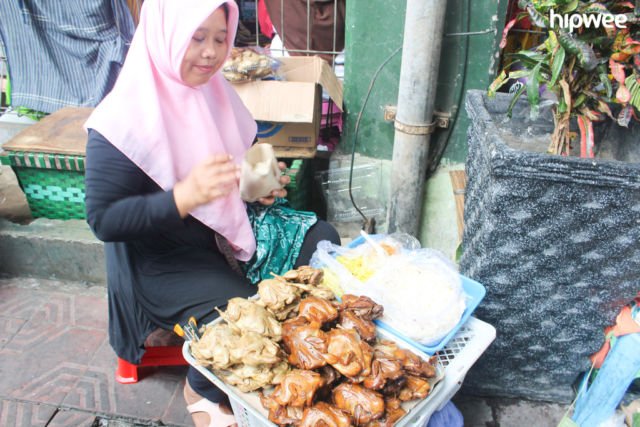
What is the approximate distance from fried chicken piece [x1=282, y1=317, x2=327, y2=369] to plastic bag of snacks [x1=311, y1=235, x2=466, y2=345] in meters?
0.29

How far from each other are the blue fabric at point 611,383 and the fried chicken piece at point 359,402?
1154mm

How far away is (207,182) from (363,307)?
0.61m

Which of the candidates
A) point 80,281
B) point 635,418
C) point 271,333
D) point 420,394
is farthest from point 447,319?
point 80,281

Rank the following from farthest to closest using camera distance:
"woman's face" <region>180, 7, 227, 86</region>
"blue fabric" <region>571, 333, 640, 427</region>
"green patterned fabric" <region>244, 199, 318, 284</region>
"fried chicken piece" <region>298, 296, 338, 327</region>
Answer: "green patterned fabric" <region>244, 199, 318, 284</region> < "blue fabric" <region>571, 333, 640, 427</region> < "woman's face" <region>180, 7, 227, 86</region> < "fried chicken piece" <region>298, 296, 338, 327</region>

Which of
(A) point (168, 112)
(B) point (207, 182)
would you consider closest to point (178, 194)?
(B) point (207, 182)

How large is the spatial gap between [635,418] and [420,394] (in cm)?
111

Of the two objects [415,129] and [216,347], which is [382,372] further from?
[415,129]

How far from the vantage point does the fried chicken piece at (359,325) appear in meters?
1.39

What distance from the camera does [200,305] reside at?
175 cm

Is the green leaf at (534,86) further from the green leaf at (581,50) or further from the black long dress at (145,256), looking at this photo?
the black long dress at (145,256)

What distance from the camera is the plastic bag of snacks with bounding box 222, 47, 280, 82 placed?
280 centimetres

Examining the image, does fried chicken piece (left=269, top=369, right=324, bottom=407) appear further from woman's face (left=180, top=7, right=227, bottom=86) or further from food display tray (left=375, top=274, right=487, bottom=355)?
woman's face (left=180, top=7, right=227, bottom=86)

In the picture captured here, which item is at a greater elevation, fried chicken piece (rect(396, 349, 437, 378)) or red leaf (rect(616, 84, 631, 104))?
red leaf (rect(616, 84, 631, 104))

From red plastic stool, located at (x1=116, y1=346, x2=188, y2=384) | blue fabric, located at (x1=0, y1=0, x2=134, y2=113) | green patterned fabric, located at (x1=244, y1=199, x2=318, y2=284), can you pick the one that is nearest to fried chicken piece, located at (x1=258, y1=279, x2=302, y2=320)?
green patterned fabric, located at (x1=244, y1=199, x2=318, y2=284)
